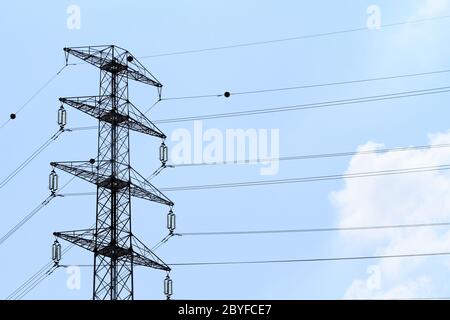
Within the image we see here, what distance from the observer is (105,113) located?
56.9 metres
